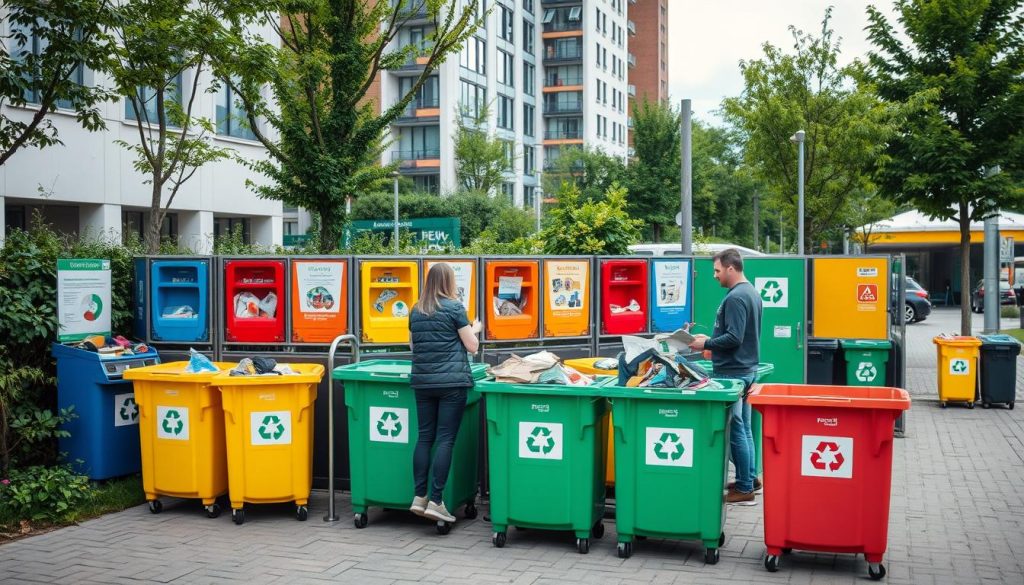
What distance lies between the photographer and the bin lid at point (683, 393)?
646cm

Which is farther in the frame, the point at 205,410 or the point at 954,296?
the point at 954,296

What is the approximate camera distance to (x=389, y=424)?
25.1 ft

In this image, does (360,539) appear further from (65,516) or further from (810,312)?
(810,312)

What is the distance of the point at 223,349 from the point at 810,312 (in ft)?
22.8

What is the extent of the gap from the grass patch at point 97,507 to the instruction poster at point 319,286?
2.07m

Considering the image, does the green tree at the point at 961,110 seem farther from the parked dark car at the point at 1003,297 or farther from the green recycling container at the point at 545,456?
the parked dark car at the point at 1003,297

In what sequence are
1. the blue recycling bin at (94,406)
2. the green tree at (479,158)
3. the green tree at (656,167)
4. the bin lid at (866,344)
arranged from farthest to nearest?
the green tree at (479,158) → the green tree at (656,167) → the bin lid at (866,344) → the blue recycling bin at (94,406)

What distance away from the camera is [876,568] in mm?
6262

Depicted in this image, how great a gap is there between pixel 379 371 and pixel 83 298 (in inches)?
115

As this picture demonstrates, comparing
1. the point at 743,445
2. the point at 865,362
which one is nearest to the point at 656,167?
the point at 865,362

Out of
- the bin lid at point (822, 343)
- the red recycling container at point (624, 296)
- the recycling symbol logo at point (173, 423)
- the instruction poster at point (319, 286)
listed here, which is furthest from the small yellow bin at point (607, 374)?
the bin lid at point (822, 343)

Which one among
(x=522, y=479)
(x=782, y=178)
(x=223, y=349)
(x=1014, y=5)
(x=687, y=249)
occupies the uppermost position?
(x=1014, y=5)

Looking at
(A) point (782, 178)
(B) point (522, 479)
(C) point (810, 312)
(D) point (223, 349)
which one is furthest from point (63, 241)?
(A) point (782, 178)

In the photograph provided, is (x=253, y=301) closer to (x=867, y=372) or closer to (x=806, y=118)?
(x=867, y=372)
